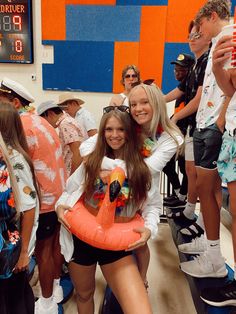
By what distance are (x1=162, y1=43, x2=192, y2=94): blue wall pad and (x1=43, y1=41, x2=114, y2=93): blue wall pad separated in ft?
2.52

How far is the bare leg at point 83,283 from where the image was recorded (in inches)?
56.5

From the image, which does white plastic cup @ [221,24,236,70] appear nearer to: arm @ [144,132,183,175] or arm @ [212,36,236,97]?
arm @ [212,36,236,97]

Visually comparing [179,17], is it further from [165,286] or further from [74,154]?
[165,286]

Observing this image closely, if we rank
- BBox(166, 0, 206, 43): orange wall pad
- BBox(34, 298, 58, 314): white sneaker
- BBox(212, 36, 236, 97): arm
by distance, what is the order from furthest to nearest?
BBox(166, 0, 206, 43): orange wall pad, BBox(34, 298, 58, 314): white sneaker, BBox(212, 36, 236, 97): arm

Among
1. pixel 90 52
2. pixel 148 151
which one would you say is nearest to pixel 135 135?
pixel 148 151

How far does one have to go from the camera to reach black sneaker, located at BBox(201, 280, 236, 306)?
1.42m

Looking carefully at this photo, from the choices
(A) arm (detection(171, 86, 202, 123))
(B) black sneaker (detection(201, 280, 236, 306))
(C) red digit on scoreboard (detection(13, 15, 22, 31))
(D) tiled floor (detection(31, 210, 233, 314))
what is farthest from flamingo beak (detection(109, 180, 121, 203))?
(C) red digit on scoreboard (detection(13, 15, 22, 31))

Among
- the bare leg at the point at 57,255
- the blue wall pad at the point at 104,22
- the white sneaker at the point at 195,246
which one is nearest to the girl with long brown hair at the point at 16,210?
the bare leg at the point at 57,255

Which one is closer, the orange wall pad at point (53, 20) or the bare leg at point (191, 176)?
the bare leg at point (191, 176)

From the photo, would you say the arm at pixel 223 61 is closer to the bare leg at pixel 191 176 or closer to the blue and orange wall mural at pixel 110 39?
the bare leg at pixel 191 176

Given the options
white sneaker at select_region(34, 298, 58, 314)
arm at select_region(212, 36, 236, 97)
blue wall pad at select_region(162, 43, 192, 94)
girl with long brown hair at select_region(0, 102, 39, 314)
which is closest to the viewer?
girl with long brown hair at select_region(0, 102, 39, 314)

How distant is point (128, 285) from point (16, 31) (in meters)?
3.84

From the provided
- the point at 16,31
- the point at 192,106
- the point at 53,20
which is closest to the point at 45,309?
the point at 192,106

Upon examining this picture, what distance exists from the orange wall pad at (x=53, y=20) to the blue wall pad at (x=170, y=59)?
1.50 meters
